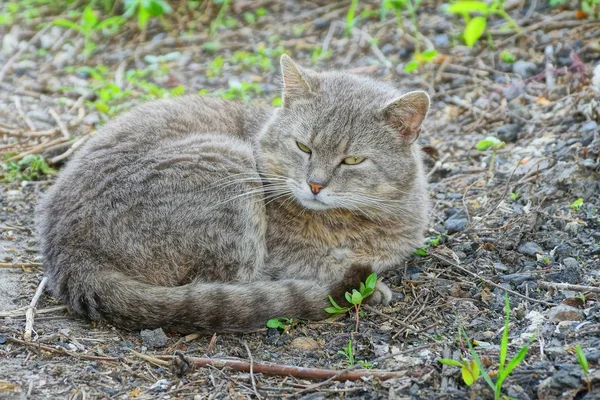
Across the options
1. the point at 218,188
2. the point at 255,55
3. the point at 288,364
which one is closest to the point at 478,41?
the point at 255,55

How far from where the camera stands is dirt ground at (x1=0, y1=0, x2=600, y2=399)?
341 centimetres

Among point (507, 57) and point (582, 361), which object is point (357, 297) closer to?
point (582, 361)

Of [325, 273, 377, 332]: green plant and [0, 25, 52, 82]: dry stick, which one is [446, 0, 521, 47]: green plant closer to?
[325, 273, 377, 332]: green plant

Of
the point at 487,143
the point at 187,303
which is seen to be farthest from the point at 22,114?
the point at 487,143

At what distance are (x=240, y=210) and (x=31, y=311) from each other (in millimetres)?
1269

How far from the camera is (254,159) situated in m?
4.64

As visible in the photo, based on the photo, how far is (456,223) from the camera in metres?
4.97

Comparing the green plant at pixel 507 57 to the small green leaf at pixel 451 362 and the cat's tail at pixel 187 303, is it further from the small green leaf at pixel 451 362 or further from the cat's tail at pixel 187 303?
the small green leaf at pixel 451 362

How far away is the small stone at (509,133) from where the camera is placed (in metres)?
5.95

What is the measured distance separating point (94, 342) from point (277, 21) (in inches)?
224

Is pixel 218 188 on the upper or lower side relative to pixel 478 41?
upper

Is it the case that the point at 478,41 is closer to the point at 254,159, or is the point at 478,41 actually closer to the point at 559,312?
the point at 254,159

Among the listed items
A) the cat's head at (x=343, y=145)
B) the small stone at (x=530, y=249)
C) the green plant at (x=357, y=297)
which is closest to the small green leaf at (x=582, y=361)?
the green plant at (x=357, y=297)

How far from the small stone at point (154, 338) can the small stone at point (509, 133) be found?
3.42 metres
